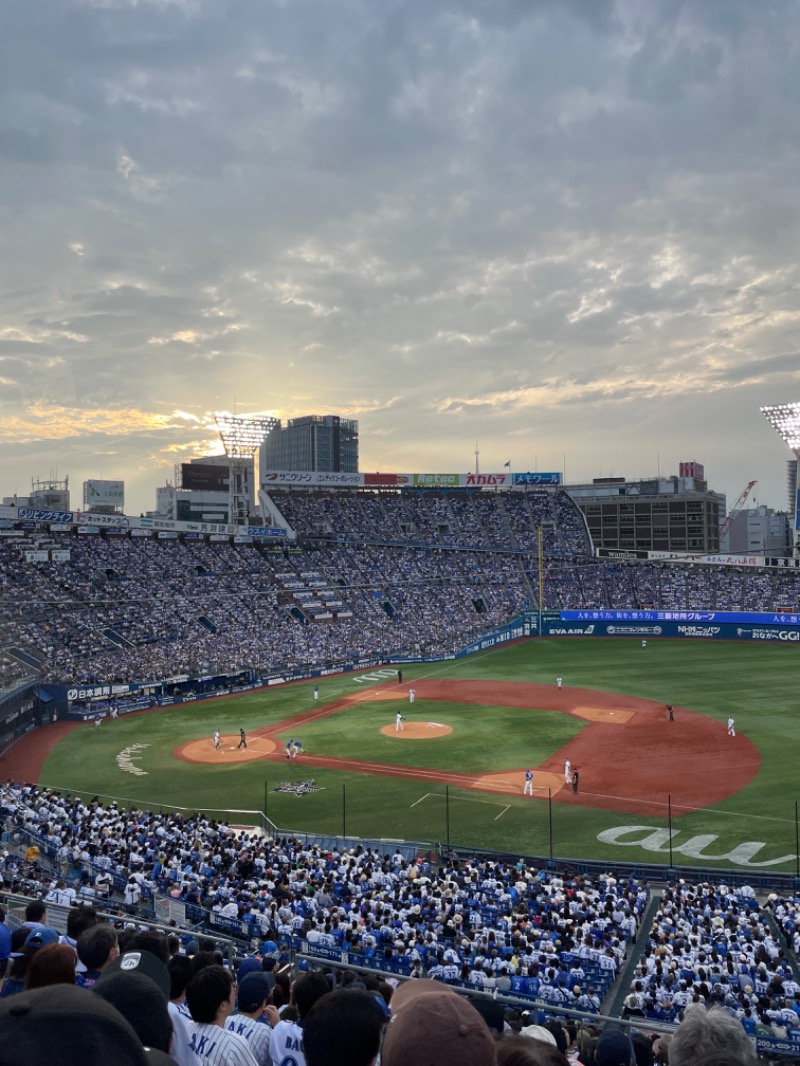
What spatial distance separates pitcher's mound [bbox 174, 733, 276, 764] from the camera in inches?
1633

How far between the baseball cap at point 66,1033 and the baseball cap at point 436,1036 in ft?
3.22

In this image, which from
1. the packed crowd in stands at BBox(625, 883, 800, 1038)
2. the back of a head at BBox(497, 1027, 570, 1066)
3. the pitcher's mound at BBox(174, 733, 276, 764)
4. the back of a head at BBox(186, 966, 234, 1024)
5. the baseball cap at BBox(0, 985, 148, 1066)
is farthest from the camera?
the pitcher's mound at BBox(174, 733, 276, 764)

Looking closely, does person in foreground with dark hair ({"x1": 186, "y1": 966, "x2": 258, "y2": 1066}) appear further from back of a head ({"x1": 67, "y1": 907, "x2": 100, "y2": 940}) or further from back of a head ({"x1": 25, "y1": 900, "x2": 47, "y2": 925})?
back of a head ({"x1": 25, "y1": 900, "x2": 47, "y2": 925})

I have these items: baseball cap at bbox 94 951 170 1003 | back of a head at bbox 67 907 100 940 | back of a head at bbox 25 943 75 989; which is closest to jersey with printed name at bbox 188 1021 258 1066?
baseball cap at bbox 94 951 170 1003

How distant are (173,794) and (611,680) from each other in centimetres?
3540

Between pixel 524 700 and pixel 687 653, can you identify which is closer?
pixel 524 700

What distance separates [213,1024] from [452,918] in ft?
50.6

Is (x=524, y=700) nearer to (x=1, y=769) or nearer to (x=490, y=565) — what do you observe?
(x=1, y=769)

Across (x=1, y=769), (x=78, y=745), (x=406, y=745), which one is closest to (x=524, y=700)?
(x=406, y=745)

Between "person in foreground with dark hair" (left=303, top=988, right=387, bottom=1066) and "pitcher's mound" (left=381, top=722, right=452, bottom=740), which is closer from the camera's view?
"person in foreground with dark hair" (left=303, top=988, right=387, bottom=1066)

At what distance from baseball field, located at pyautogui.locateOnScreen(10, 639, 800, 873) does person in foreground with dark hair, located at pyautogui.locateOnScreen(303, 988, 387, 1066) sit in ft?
86.7

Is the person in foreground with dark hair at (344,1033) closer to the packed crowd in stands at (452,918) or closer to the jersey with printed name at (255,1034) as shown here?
the jersey with printed name at (255,1034)

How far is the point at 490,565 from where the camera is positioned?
9350 cm

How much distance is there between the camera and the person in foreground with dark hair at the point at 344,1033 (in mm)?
3525
